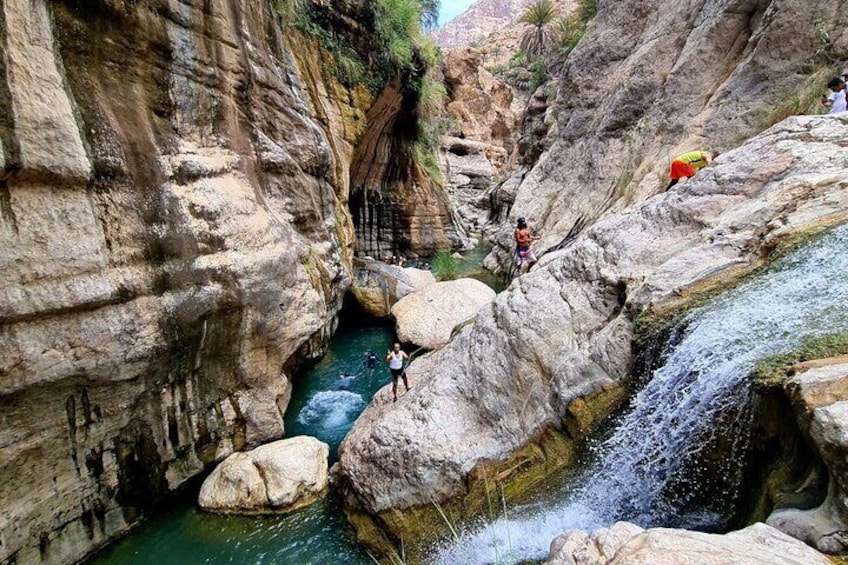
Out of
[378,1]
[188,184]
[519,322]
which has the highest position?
[378,1]

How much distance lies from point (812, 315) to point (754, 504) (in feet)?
5.27

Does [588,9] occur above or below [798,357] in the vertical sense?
Answer: above

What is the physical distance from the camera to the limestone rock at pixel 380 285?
44.2 feet

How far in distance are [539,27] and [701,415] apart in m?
42.6

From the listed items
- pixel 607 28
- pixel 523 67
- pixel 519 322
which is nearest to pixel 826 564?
pixel 519 322

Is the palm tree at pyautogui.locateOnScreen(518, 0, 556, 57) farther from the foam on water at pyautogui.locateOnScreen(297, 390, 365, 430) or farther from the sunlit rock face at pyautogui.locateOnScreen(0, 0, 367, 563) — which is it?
the foam on water at pyautogui.locateOnScreen(297, 390, 365, 430)

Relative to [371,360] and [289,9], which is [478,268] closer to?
[371,360]

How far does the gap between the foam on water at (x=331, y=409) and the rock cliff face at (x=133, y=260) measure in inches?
25.8

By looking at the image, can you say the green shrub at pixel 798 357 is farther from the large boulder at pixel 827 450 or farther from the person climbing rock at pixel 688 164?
the person climbing rock at pixel 688 164

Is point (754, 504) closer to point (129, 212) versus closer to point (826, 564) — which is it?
point (826, 564)

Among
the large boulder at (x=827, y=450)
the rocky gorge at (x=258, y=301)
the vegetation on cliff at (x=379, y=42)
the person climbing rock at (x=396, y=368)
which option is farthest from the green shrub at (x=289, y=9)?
the large boulder at (x=827, y=450)

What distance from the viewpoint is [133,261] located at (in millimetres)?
5426

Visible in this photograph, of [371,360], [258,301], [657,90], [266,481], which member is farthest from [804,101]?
[266,481]

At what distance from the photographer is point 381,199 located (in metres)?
19.5
